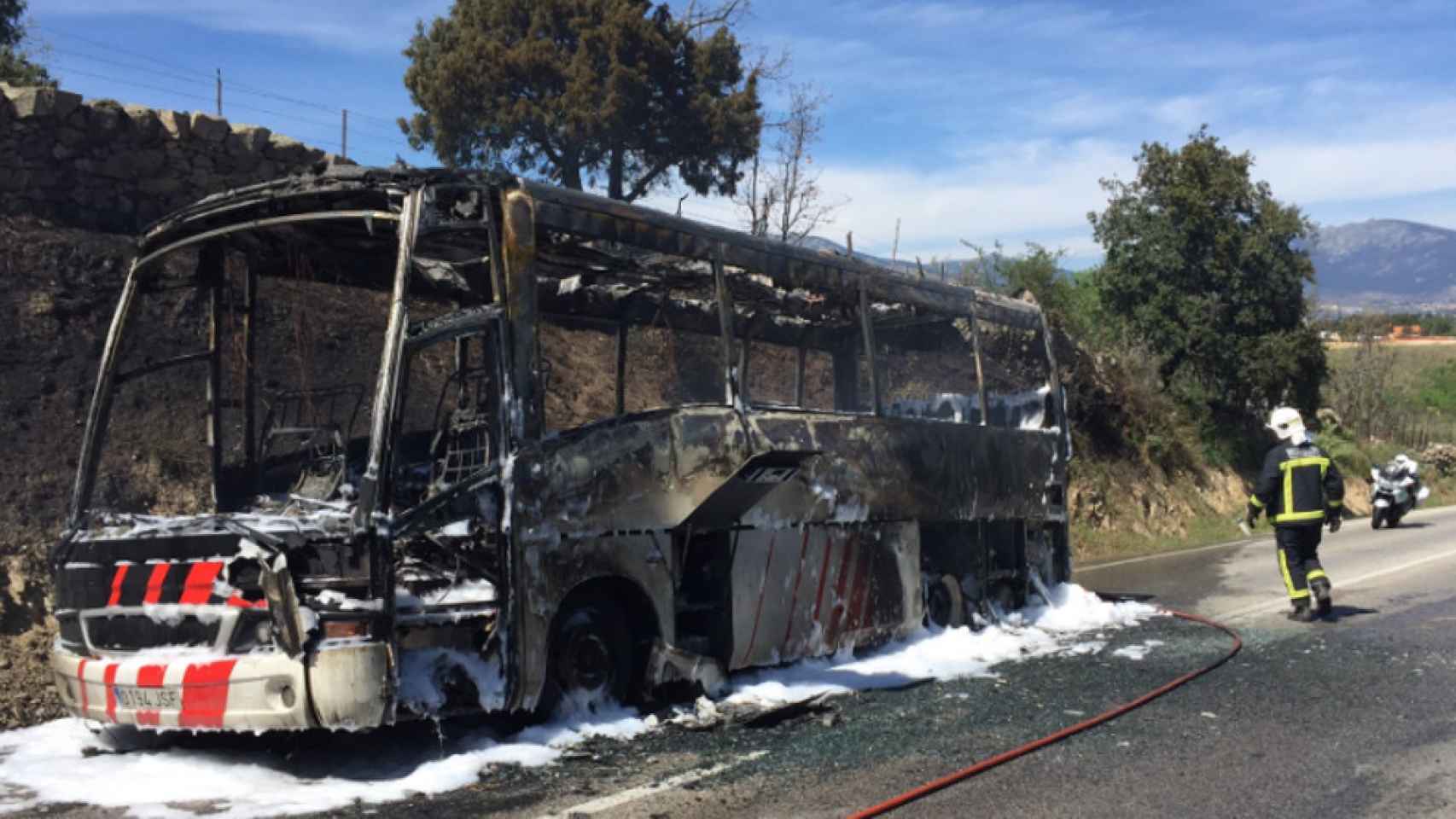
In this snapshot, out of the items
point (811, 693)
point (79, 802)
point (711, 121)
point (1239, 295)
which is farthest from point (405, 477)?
point (1239, 295)

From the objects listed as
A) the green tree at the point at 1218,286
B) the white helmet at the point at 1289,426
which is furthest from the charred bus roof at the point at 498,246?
the green tree at the point at 1218,286

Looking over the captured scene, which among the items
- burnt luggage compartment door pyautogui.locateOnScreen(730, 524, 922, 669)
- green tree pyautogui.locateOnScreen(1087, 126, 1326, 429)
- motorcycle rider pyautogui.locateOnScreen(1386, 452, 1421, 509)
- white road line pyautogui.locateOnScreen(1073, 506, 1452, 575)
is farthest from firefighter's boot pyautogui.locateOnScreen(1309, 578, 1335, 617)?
green tree pyautogui.locateOnScreen(1087, 126, 1326, 429)

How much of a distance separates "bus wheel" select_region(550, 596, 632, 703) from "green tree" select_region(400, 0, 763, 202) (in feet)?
65.1

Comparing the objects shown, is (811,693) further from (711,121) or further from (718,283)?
(711,121)

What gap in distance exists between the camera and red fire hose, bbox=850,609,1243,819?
531 centimetres

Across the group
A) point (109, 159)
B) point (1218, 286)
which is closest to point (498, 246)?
point (109, 159)

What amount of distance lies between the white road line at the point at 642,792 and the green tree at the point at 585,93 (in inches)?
829

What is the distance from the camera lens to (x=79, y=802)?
17.9 feet

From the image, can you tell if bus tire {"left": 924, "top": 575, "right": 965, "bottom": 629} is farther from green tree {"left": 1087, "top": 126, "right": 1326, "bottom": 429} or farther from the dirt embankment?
green tree {"left": 1087, "top": 126, "right": 1326, "bottom": 429}

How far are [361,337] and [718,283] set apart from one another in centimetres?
230

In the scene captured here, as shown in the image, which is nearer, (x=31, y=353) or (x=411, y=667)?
(x=411, y=667)

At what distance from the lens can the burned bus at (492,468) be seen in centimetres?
571

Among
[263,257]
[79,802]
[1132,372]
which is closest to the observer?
[79,802]

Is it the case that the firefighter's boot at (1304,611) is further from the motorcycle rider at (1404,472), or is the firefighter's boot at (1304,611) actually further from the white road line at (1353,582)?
the motorcycle rider at (1404,472)
